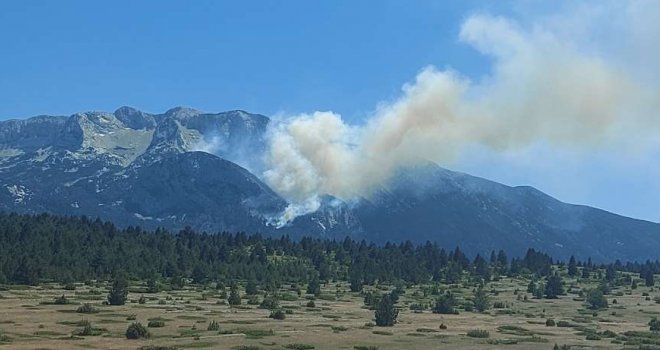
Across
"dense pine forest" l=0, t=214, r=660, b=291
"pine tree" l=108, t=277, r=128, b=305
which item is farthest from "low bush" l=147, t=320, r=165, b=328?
"dense pine forest" l=0, t=214, r=660, b=291

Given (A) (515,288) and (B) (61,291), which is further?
(A) (515,288)

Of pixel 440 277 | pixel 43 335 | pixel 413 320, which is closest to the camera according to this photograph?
pixel 43 335

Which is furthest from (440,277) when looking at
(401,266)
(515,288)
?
(515,288)

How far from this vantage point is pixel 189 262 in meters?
162

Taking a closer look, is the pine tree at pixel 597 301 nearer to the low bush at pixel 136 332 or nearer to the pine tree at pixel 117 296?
the pine tree at pixel 117 296

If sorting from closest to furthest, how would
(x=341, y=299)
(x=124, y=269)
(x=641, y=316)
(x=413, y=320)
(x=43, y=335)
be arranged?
(x=43, y=335) < (x=413, y=320) < (x=641, y=316) < (x=341, y=299) < (x=124, y=269)

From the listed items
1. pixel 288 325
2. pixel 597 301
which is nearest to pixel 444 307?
pixel 597 301

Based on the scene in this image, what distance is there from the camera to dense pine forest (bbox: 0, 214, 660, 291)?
141 metres

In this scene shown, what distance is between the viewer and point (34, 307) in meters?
81.4

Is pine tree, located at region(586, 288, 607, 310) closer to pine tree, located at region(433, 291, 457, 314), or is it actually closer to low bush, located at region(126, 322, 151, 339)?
pine tree, located at region(433, 291, 457, 314)

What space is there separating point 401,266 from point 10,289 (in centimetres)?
9291

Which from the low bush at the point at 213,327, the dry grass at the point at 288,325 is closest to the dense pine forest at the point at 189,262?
the dry grass at the point at 288,325

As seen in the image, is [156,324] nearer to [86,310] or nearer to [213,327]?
[213,327]

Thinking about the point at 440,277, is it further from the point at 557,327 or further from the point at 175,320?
the point at 175,320
